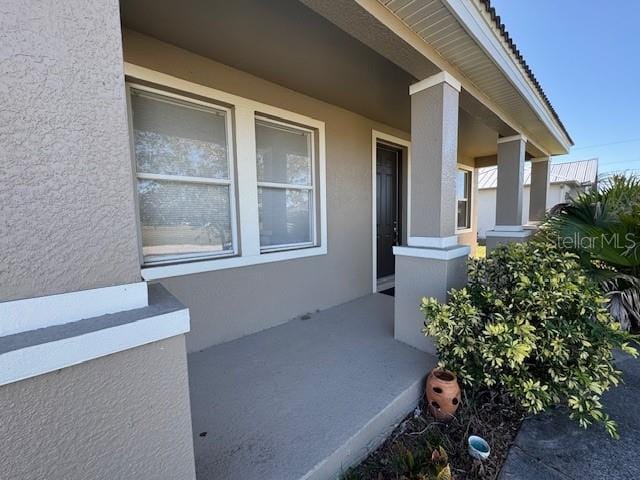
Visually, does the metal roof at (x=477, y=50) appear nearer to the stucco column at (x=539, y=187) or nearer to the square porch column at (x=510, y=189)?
the square porch column at (x=510, y=189)

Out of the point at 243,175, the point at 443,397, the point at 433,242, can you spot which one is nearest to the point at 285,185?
the point at 243,175

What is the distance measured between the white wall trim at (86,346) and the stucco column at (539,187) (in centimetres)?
774

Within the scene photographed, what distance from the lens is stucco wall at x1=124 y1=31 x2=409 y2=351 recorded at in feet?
8.69

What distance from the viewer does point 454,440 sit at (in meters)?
1.95

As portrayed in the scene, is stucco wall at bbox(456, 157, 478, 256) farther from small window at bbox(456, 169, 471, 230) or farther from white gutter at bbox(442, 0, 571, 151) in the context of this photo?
white gutter at bbox(442, 0, 571, 151)

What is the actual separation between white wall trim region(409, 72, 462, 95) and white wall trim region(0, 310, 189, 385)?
2.75m

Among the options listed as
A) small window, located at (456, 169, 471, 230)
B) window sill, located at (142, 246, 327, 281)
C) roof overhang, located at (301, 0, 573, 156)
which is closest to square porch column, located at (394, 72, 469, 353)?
roof overhang, located at (301, 0, 573, 156)

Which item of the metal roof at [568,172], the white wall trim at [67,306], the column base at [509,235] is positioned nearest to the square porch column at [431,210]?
the white wall trim at [67,306]

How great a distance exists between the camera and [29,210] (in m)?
0.83

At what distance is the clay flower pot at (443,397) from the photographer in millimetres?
2064

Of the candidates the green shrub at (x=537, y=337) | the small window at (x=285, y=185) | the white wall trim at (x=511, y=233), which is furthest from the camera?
the white wall trim at (x=511, y=233)

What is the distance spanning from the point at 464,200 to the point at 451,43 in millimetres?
5781

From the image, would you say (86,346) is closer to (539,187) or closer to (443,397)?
(443,397)

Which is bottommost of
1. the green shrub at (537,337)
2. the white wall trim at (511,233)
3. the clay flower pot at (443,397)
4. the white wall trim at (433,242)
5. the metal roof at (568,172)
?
the clay flower pot at (443,397)
